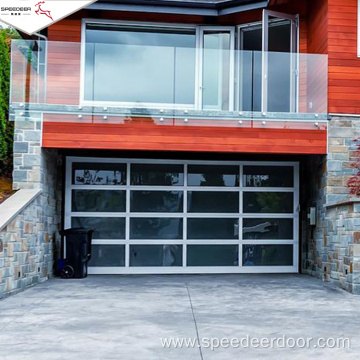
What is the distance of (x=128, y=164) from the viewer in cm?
1154

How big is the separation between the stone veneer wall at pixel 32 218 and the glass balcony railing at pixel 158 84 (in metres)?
0.56

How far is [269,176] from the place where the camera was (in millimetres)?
11797

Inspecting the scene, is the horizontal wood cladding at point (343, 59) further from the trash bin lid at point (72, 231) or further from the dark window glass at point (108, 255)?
the trash bin lid at point (72, 231)

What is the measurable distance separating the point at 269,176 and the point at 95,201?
3876 mm

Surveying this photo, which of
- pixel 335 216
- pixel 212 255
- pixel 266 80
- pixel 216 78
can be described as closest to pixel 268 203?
pixel 212 255

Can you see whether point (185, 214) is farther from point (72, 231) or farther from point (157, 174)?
point (72, 231)

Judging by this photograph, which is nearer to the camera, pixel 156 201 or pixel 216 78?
pixel 216 78

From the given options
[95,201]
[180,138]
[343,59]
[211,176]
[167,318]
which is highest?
[343,59]

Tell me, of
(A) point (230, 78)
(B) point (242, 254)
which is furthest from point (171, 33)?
(B) point (242, 254)

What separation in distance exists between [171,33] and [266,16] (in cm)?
233

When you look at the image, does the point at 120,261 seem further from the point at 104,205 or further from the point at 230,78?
the point at 230,78

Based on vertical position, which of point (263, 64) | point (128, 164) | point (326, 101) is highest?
point (263, 64)

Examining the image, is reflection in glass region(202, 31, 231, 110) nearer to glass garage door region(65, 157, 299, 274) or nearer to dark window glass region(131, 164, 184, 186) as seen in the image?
glass garage door region(65, 157, 299, 274)

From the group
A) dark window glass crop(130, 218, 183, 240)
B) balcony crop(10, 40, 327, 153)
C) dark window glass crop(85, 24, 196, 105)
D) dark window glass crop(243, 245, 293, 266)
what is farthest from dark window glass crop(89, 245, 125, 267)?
dark window glass crop(85, 24, 196, 105)
